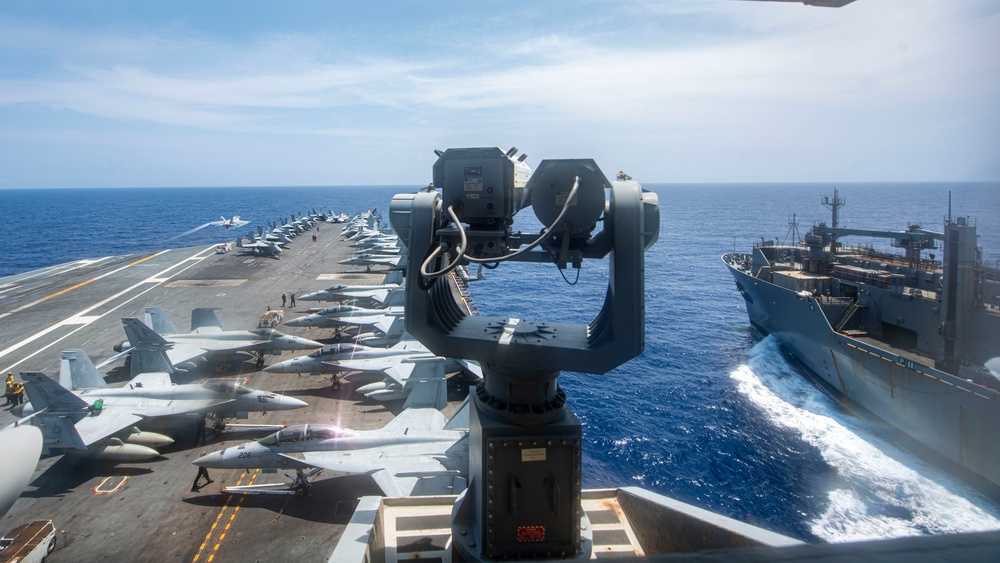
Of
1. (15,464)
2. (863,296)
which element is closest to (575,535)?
(15,464)

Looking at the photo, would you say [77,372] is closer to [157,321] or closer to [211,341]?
[211,341]

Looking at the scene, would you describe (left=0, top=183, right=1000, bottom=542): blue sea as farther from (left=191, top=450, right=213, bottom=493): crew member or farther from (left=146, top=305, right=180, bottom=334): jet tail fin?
(left=146, top=305, right=180, bottom=334): jet tail fin

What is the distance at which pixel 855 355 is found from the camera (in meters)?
34.9

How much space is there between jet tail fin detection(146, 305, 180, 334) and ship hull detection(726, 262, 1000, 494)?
46.1m

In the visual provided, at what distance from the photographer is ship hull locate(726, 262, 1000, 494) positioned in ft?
88.0

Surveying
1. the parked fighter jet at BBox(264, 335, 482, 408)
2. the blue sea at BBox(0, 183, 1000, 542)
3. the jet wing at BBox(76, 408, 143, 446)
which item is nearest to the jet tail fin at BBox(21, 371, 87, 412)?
the jet wing at BBox(76, 408, 143, 446)

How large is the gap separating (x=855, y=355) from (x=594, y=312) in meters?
21.9

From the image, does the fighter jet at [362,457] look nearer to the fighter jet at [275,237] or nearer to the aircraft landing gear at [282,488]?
the aircraft landing gear at [282,488]

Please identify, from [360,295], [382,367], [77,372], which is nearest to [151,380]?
[77,372]

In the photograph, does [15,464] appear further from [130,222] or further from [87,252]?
[130,222]

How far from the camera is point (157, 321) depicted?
125ft

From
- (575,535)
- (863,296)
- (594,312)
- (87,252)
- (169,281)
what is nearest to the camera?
(575,535)

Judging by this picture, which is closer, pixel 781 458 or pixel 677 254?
pixel 781 458

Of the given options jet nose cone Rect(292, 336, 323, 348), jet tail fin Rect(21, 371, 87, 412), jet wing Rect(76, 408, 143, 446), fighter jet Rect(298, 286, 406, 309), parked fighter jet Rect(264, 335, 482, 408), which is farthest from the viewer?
fighter jet Rect(298, 286, 406, 309)
